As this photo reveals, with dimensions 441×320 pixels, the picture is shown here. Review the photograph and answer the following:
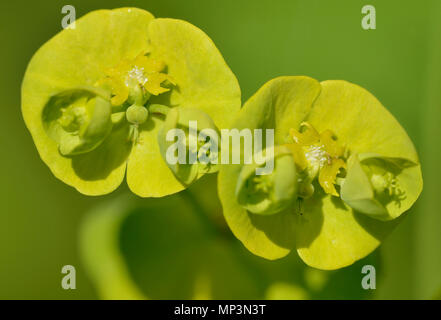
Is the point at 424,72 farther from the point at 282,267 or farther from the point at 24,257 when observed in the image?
the point at 24,257

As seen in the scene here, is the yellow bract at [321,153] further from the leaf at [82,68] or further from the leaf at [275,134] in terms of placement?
the leaf at [82,68]

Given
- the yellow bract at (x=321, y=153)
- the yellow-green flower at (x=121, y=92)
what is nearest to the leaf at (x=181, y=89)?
the yellow-green flower at (x=121, y=92)

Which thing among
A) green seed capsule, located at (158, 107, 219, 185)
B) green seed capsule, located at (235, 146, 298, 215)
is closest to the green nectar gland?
green seed capsule, located at (158, 107, 219, 185)

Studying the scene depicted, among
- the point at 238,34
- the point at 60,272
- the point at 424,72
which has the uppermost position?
the point at 238,34

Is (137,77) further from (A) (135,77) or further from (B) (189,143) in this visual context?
(B) (189,143)

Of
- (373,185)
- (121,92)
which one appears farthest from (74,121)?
(373,185)

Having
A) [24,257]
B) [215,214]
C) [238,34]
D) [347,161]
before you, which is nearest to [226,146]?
[347,161]
